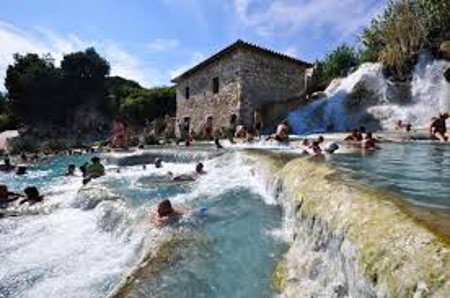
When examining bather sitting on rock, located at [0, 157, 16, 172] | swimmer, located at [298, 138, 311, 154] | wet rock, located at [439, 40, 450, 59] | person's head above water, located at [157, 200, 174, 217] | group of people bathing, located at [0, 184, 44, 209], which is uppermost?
wet rock, located at [439, 40, 450, 59]

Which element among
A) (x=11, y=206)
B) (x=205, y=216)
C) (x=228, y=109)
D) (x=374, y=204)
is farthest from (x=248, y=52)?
(x=374, y=204)

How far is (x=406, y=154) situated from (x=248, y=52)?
15.9 metres

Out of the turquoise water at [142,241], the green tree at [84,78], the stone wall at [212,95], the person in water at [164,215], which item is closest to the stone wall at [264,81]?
the stone wall at [212,95]

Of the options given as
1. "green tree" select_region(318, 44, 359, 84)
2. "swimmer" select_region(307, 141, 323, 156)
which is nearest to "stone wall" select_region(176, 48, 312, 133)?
"green tree" select_region(318, 44, 359, 84)

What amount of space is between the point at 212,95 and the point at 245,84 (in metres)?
3.58

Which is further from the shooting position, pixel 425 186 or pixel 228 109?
pixel 228 109

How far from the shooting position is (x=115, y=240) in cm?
830

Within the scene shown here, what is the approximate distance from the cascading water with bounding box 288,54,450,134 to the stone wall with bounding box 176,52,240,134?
147 inches

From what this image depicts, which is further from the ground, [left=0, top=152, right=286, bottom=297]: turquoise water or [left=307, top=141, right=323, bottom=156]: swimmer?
[left=307, top=141, right=323, bottom=156]: swimmer

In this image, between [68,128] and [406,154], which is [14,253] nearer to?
[406,154]

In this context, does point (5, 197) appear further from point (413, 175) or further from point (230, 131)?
point (230, 131)

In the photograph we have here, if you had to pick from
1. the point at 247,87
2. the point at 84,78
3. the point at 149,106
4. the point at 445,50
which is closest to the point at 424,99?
the point at 445,50

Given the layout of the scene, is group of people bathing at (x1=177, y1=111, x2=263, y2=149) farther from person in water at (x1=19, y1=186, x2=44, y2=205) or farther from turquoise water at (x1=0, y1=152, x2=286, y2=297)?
person in water at (x1=19, y1=186, x2=44, y2=205)

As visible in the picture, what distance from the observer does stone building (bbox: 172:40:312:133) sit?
2662 centimetres
